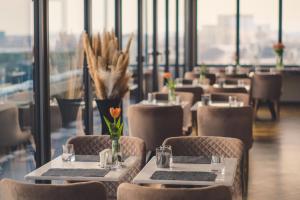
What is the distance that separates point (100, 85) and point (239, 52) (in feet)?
30.5

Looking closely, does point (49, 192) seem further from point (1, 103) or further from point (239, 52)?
point (239, 52)

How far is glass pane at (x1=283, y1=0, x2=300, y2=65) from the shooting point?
14570 millimetres

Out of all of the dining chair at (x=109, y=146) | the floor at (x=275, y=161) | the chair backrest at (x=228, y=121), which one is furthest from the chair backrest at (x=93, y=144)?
the chair backrest at (x=228, y=121)

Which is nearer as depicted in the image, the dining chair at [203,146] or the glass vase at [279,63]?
the dining chair at [203,146]

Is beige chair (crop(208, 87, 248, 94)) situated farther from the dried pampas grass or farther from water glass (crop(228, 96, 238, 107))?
the dried pampas grass

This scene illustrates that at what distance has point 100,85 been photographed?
6012 mm

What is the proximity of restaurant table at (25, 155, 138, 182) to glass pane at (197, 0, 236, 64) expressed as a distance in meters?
10.6

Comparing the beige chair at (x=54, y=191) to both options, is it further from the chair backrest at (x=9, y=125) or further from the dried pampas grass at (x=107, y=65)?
the dried pampas grass at (x=107, y=65)

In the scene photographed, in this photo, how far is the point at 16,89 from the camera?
481cm

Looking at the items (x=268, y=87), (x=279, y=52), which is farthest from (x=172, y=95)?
(x=279, y=52)

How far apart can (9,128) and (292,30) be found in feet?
35.6

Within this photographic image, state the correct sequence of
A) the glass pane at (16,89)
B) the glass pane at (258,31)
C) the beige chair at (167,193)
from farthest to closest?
the glass pane at (258,31), the glass pane at (16,89), the beige chair at (167,193)

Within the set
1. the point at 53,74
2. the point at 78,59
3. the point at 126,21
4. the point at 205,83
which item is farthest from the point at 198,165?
the point at 205,83

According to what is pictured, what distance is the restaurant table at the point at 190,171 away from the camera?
3.80m
